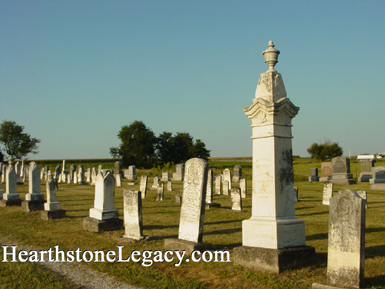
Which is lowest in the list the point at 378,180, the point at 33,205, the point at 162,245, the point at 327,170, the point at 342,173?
the point at 162,245

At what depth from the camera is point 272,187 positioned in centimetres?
672

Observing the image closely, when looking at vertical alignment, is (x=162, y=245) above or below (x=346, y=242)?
below

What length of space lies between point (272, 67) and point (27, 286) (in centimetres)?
578

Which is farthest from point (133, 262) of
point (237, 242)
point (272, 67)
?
point (272, 67)

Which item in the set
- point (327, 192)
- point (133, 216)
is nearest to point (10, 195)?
point (133, 216)

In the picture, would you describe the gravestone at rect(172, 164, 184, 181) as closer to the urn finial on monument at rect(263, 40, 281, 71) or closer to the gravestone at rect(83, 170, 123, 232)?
the gravestone at rect(83, 170, 123, 232)

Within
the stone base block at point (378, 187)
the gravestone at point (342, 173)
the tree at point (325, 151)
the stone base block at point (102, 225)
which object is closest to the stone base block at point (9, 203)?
the stone base block at point (102, 225)

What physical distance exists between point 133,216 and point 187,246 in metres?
2.23

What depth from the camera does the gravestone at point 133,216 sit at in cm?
918

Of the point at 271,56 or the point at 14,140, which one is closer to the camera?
the point at 271,56

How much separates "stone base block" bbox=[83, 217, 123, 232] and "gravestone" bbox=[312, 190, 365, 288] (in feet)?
21.8

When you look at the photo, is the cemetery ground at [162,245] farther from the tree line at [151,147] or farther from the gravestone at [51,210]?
the tree line at [151,147]

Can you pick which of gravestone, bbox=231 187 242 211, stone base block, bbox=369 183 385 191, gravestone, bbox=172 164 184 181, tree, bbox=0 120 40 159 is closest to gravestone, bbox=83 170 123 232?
gravestone, bbox=231 187 242 211

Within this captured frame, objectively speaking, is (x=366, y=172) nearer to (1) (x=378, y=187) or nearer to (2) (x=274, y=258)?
(1) (x=378, y=187)
